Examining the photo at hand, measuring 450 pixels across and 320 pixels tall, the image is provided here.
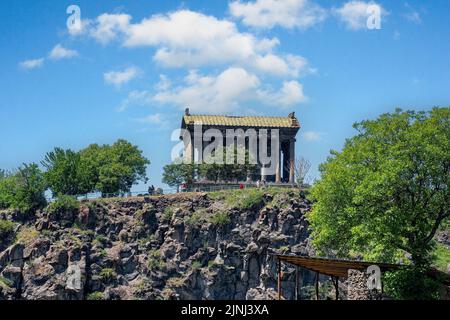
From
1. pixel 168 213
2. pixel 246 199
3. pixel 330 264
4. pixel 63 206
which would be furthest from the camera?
pixel 168 213

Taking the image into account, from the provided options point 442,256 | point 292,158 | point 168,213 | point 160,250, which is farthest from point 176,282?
point 442,256

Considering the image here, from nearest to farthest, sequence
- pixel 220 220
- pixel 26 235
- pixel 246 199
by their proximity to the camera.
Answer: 1. pixel 220 220
2. pixel 26 235
3. pixel 246 199

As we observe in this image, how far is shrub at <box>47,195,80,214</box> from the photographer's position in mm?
89062

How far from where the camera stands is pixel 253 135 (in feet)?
332

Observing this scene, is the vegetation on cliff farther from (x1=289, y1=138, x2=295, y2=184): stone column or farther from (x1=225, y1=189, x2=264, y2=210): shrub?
(x1=289, y1=138, x2=295, y2=184): stone column

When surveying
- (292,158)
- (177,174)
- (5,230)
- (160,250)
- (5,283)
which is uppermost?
(292,158)

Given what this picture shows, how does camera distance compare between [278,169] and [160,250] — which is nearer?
[160,250]

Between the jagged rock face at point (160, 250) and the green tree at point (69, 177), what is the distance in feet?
12.9

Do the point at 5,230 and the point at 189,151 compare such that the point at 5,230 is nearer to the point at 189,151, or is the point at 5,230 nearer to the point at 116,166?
the point at 116,166

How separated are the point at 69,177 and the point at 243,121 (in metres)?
25.1

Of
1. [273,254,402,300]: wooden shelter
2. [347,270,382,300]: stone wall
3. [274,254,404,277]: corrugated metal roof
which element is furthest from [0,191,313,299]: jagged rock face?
Result: [347,270,382,300]: stone wall

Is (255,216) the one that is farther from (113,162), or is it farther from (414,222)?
(414,222)

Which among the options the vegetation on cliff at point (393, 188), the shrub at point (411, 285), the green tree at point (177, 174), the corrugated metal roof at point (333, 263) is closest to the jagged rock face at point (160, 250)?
the green tree at point (177, 174)

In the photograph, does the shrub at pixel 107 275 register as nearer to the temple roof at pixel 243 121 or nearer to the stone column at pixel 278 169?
the temple roof at pixel 243 121
